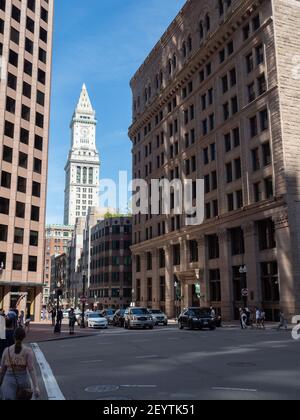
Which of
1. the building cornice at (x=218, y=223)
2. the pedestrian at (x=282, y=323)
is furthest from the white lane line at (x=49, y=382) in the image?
the building cornice at (x=218, y=223)

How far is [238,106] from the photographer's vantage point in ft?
157

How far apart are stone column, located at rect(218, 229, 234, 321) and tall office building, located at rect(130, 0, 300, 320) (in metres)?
0.11

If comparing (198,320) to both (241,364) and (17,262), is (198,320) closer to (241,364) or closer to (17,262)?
(241,364)

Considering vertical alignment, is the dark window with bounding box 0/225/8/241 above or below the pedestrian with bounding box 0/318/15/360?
above

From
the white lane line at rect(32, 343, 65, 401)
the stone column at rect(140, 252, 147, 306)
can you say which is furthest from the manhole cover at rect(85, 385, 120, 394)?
the stone column at rect(140, 252, 147, 306)

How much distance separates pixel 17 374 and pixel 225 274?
42.6 metres

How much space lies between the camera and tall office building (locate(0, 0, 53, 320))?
2062 inches

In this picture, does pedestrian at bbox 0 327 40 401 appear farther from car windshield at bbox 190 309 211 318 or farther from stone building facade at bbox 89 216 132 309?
stone building facade at bbox 89 216 132 309

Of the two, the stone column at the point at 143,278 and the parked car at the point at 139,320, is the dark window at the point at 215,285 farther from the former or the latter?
the stone column at the point at 143,278

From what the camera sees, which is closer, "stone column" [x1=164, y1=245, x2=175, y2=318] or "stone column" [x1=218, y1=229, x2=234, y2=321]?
"stone column" [x1=218, y1=229, x2=234, y2=321]

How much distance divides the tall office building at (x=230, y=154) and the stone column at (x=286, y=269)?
9 centimetres

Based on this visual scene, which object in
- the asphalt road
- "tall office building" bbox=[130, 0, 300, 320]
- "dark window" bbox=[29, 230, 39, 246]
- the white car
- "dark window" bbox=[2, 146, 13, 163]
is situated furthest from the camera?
"dark window" bbox=[29, 230, 39, 246]
